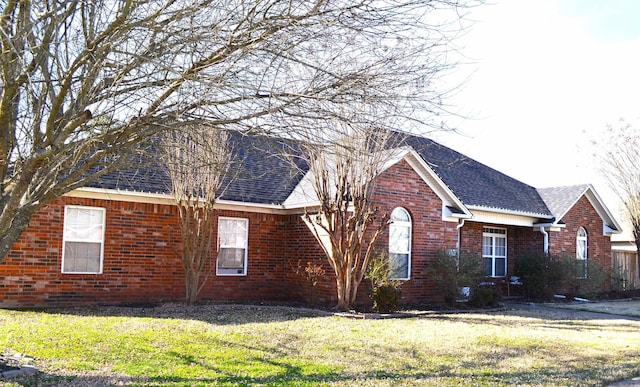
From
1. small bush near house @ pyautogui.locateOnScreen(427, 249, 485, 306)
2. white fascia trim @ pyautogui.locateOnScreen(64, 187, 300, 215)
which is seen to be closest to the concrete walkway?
small bush near house @ pyautogui.locateOnScreen(427, 249, 485, 306)

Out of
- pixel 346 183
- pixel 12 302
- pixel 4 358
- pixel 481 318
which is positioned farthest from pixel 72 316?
pixel 481 318

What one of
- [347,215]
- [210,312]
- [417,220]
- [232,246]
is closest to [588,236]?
[417,220]

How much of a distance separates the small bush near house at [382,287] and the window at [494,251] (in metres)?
7.35

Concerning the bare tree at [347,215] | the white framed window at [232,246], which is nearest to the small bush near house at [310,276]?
the bare tree at [347,215]

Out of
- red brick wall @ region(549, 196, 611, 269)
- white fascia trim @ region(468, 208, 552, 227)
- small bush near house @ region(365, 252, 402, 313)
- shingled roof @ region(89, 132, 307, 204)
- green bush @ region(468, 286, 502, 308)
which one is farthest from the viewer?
red brick wall @ region(549, 196, 611, 269)

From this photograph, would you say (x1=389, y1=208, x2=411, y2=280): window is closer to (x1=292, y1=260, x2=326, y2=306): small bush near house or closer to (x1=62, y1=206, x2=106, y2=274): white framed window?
(x1=292, y1=260, x2=326, y2=306): small bush near house

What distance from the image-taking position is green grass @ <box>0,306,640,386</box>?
7281mm

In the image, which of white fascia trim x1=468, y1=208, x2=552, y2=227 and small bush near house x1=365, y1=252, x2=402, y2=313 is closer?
small bush near house x1=365, y1=252, x2=402, y2=313

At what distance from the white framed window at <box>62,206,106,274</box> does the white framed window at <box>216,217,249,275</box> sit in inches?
126

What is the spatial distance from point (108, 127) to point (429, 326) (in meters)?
8.19

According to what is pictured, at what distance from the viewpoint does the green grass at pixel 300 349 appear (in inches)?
287

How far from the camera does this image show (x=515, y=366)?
330 inches

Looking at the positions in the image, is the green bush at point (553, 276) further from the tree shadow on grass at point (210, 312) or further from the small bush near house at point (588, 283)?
the tree shadow on grass at point (210, 312)

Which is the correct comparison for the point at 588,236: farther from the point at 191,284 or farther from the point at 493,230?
the point at 191,284
